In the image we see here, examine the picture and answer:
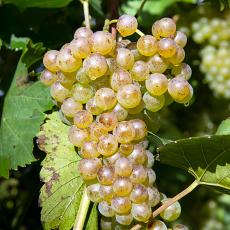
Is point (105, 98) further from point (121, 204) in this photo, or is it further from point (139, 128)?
point (121, 204)

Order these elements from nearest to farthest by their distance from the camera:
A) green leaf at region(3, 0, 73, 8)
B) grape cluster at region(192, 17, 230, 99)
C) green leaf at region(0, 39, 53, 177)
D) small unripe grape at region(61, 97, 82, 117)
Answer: small unripe grape at region(61, 97, 82, 117) < green leaf at region(0, 39, 53, 177) < green leaf at region(3, 0, 73, 8) < grape cluster at region(192, 17, 230, 99)

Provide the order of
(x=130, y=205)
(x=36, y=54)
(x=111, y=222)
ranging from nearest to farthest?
(x=130, y=205) < (x=111, y=222) < (x=36, y=54)

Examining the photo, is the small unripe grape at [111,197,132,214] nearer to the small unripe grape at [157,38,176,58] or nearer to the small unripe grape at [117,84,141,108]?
the small unripe grape at [117,84,141,108]

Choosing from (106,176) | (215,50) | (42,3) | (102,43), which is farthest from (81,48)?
(215,50)

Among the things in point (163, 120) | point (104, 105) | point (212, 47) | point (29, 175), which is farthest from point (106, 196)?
point (163, 120)

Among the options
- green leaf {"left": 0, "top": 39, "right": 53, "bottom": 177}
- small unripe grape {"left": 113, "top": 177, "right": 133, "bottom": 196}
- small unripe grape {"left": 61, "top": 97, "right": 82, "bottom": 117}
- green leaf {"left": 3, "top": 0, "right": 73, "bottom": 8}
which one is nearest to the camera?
small unripe grape {"left": 113, "top": 177, "right": 133, "bottom": 196}

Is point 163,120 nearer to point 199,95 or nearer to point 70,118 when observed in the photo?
point 199,95

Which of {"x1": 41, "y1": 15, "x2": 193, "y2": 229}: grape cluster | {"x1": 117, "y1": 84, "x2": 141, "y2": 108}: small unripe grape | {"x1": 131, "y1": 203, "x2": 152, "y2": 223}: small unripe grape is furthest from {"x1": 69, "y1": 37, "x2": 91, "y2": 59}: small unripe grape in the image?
{"x1": 131, "y1": 203, "x2": 152, "y2": 223}: small unripe grape
